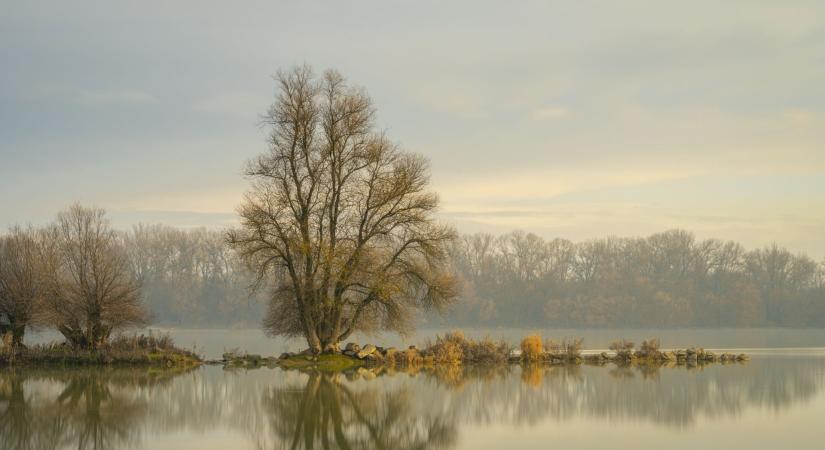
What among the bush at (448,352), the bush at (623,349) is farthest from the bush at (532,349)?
the bush at (623,349)

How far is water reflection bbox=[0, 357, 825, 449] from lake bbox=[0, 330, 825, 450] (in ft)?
0.13

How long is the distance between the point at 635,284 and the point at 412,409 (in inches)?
3284

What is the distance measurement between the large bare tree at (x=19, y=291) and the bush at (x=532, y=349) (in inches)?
692

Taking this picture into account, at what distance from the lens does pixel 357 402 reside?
70.9 ft

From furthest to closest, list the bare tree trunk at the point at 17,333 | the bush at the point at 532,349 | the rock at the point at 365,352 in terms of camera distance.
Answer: the bush at the point at 532,349
the rock at the point at 365,352
the bare tree trunk at the point at 17,333

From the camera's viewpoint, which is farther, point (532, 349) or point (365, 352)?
point (532, 349)

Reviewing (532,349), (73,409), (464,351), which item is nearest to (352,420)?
(73,409)

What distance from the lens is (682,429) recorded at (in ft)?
58.3

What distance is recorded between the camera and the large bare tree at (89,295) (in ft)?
106

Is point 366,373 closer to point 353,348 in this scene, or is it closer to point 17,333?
point 353,348

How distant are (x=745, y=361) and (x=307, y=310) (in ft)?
55.4

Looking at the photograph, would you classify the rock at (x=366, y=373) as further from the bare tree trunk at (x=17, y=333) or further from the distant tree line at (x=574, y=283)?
the distant tree line at (x=574, y=283)

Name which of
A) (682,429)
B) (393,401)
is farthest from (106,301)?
(682,429)

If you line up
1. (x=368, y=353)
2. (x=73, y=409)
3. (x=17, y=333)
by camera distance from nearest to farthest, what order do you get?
Result: (x=73, y=409) → (x=17, y=333) → (x=368, y=353)
